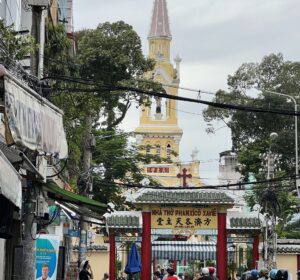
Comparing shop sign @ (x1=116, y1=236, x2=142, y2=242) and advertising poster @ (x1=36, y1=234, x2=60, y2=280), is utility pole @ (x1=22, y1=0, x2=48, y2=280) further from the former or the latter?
shop sign @ (x1=116, y1=236, x2=142, y2=242)

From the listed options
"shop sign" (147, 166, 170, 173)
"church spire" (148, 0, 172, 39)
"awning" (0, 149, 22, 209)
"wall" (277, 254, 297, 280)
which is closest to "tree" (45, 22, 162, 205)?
"wall" (277, 254, 297, 280)

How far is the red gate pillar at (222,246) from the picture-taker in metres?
41.8

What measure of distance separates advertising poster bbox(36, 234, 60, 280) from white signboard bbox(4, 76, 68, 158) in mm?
3554

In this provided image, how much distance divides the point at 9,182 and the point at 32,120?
1624 millimetres

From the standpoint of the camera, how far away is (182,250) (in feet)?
152

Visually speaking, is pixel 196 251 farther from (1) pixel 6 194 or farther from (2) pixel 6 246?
(1) pixel 6 194

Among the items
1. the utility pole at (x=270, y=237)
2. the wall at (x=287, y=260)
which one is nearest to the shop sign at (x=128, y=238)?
the utility pole at (x=270, y=237)

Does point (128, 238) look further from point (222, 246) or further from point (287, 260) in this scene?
point (287, 260)

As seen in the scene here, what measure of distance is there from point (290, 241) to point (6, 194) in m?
39.9

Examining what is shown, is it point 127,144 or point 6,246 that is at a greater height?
point 127,144

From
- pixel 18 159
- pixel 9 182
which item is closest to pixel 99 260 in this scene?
pixel 18 159

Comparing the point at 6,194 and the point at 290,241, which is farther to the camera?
the point at 290,241

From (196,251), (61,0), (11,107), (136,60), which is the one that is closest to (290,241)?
(196,251)

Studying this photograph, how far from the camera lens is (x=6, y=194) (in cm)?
1140
